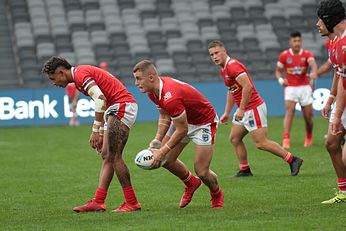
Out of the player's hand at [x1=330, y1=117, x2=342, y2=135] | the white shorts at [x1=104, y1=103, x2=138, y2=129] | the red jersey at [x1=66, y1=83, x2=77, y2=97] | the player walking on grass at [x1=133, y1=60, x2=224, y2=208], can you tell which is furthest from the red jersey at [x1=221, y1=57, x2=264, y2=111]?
the red jersey at [x1=66, y1=83, x2=77, y2=97]

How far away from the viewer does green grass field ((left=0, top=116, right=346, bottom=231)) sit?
369 inches

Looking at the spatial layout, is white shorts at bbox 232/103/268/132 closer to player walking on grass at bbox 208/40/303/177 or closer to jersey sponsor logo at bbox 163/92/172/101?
player walking on grass at bbox 208/40/303/177

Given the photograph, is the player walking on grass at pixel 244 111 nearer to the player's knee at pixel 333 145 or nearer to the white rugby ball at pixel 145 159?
the player's knee at pixel 333 145

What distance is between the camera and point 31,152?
19.8m

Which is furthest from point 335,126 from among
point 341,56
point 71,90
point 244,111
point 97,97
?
point 71,90

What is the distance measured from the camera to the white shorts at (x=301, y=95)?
1934 cm

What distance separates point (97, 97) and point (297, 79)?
9.78 meters

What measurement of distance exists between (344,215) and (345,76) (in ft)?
5.36

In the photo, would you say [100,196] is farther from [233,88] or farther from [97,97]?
[233,88]

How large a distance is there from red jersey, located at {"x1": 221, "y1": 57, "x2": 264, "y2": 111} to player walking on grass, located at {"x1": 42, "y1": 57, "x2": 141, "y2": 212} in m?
2.98

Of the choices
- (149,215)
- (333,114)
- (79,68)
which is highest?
(79,68)

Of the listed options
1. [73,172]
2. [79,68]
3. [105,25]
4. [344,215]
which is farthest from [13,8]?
[344,215]

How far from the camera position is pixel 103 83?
10.8 metres

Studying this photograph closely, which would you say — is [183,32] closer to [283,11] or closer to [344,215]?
[283,11]
